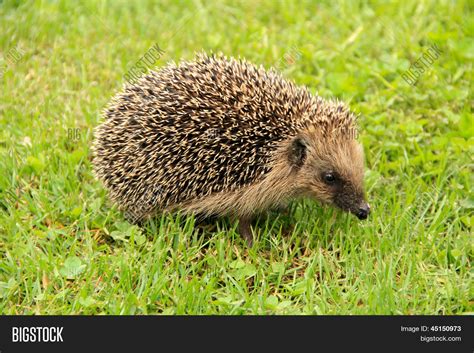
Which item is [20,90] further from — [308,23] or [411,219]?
[411,219]

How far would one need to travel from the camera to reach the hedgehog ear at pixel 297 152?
262 inches

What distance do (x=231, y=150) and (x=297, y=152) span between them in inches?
25.8

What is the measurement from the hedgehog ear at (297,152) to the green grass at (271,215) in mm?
646

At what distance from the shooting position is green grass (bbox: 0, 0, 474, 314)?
6.06 metres

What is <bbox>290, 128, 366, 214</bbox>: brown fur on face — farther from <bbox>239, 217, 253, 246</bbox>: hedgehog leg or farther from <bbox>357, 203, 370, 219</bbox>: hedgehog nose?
<bbox>239, 217, 253, 246</bbox>: hedgehog leg

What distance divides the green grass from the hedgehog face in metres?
0.32

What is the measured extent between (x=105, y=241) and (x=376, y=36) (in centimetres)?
555


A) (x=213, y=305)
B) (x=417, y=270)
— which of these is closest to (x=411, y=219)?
(x=417, y=270)

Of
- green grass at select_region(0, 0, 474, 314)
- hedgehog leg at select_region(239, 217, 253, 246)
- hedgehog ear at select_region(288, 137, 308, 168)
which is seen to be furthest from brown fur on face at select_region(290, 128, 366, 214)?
hedgehog leg at select_region(239, 217, 253, 246)

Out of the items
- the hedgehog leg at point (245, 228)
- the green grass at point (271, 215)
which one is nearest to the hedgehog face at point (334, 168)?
the green grass at point (271, 215)

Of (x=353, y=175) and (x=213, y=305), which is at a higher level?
(x=353, y=175)

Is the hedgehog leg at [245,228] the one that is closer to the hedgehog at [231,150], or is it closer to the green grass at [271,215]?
the hedgehog at [231,150]
